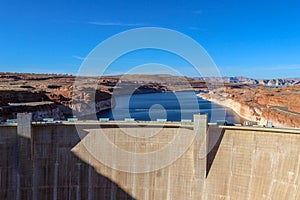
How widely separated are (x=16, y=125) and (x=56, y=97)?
46710mm

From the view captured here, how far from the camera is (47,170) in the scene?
19.0 metres

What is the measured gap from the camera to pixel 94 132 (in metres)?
20.1

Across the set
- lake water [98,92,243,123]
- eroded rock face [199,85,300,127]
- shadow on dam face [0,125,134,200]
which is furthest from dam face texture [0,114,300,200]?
lake water [98,92,243,123]

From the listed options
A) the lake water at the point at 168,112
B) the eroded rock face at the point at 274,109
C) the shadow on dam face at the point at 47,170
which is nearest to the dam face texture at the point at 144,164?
the shadow on dam face at the point at 47,170

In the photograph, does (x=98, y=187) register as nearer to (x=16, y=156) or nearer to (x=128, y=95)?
(x=16, y=156)

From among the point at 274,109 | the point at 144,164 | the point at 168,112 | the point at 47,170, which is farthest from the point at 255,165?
the point at 168,112

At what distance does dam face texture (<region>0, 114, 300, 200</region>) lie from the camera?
18.2 m

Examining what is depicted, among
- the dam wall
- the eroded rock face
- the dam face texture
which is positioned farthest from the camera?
the eroded rock face

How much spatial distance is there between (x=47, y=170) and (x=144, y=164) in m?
6.34

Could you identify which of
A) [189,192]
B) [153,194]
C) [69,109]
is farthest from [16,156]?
[69,109]

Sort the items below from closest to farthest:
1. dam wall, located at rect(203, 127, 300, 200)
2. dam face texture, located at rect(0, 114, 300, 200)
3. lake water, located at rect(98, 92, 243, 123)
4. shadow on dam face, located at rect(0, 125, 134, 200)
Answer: dam wall, located at rect(203, 127, 300, 200) → dam face texture, located at rect(0, 114, 300, 200) → shadow on dam face, located at rect(0, 125, 134, 200) → lake water, located at rect(98, 92, 243, 123)

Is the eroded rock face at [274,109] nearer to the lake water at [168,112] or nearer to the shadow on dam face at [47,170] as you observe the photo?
the lake water at [168,112]

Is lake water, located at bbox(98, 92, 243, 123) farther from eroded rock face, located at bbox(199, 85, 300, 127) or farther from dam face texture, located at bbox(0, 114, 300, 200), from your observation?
dam face texture, located at bbox(0, 114, 300, 200)

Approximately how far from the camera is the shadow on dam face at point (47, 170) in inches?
728
